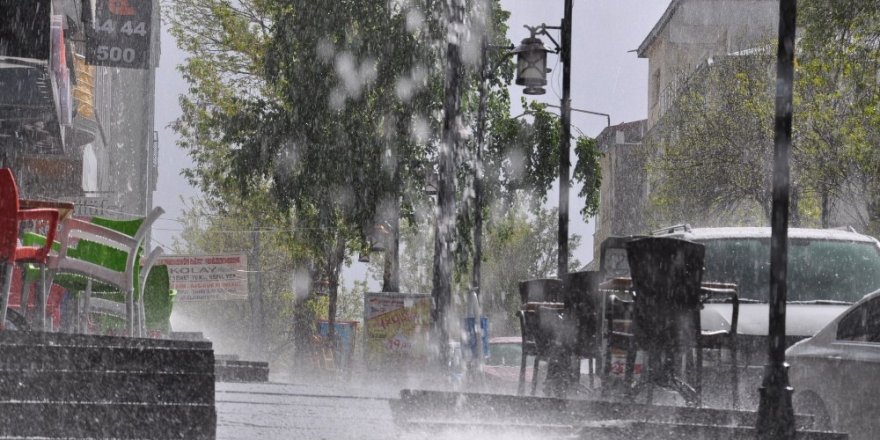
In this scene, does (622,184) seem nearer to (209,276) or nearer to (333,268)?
(209,276)

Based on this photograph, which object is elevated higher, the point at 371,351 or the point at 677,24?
the point at 677,24

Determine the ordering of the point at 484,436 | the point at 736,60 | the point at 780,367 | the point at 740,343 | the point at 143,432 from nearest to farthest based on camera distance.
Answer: the point at 143,432, the point at 484,436, the point at 780,367, the point at 740,343, the point at 736,60

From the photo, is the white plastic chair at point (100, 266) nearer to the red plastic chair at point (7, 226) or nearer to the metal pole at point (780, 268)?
the red plastic chair at point (7, 226)

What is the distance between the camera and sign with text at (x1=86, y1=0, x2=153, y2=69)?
1033 inches

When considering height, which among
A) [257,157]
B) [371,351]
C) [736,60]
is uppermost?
[736,60]

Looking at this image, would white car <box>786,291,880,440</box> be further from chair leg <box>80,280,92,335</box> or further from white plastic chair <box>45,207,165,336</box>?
chair leg <box>80,280,92,335</box>

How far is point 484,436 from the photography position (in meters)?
6.75

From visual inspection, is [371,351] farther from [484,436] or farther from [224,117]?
[484,436]

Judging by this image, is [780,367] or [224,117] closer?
[780,367]

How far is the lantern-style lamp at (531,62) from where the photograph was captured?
2041 cm

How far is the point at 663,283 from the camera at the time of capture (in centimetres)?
950

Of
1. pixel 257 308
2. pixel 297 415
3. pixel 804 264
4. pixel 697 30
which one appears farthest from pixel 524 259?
pixel 297 415

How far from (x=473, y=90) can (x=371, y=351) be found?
221 inches

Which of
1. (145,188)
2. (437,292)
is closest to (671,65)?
(145,188)
